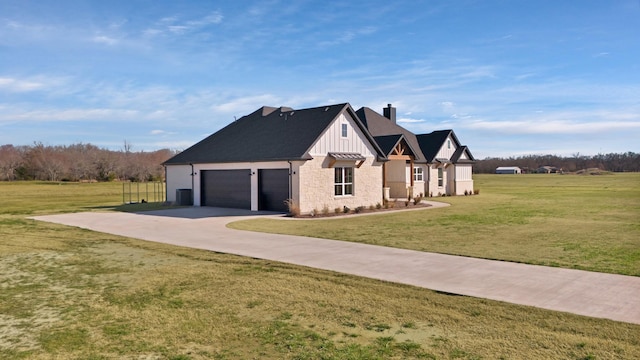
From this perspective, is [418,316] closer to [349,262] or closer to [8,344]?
[349,262]

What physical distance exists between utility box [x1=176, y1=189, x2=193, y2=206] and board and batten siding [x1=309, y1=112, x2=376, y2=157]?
10.3 meters

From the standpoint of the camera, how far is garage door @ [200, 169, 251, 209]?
2591 centimetres

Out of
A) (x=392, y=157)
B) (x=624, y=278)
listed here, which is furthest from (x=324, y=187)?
(x=624, y=278)

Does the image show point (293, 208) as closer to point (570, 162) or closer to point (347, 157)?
point (347, 157)

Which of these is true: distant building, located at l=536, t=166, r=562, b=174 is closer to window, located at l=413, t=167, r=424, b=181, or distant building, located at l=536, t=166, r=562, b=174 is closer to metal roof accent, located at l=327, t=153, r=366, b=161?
window, located at l=413, t=167, r=424, b=181

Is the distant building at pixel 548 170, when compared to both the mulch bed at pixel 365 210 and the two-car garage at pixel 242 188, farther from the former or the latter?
the two-car garage at pixel 242 188

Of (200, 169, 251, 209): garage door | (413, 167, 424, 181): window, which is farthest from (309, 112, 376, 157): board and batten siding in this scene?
(413, 167, 424, 181): window

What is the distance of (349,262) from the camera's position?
10672mm

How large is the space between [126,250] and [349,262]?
651 cm

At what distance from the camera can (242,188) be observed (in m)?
26.1

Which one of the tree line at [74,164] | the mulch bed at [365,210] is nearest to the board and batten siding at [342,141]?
the mulch bed at [365,210]

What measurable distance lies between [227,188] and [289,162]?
572cm

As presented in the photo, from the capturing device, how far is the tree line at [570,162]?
13300cm

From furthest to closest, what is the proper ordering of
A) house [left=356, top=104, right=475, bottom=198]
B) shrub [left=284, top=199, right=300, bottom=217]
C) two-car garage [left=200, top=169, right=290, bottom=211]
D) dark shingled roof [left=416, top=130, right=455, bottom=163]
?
A: dark shingled roof [left=416, top=130, right=455, bottom=163]
house [left=356, top=104, right=475, bottom=198]
two-car garage [left=200, top=169, right=290, bottom=211]
shrub [left=284, top=199, right=300, bottom=217]
